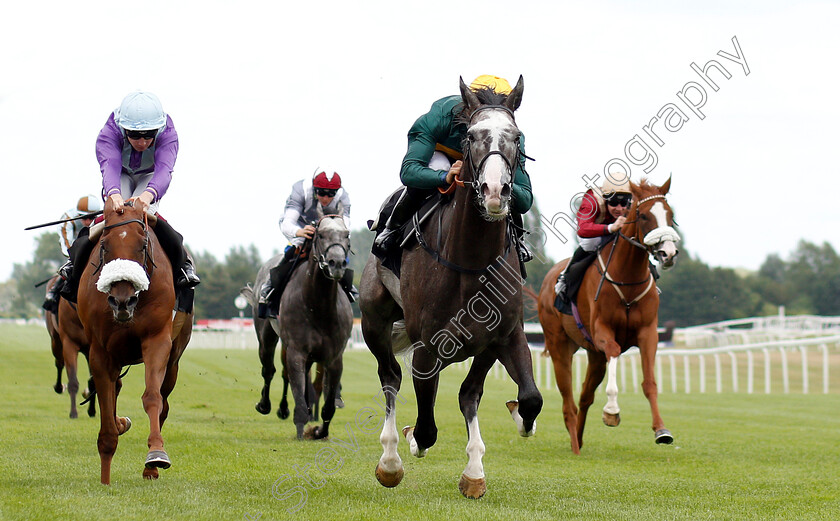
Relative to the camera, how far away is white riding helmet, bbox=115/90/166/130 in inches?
288

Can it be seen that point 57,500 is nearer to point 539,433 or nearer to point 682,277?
point 539,433

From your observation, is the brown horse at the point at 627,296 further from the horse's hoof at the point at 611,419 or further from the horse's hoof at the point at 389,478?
the horse's hoof at the point at 389,478

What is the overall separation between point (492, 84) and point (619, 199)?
5.57 metres

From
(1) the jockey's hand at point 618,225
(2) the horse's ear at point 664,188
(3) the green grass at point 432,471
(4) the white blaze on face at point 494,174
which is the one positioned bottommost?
(3) the green grass at point 432,471

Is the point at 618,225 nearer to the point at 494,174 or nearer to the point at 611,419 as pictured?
the point at 611,419

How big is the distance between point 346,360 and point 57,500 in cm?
3081

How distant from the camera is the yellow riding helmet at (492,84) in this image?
6.07m

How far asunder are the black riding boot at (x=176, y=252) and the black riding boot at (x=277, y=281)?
3807mm

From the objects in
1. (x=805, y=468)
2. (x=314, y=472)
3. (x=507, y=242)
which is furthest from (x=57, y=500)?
(x=805, y=468)

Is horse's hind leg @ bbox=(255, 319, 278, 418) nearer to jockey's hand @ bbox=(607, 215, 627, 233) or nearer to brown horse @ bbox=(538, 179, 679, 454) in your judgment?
brown horse @ bbox=(538, 179, 679, 454)

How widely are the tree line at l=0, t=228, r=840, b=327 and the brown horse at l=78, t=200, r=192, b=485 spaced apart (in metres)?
57.4

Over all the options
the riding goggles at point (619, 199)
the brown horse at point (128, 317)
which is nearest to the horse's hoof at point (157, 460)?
the brown horse at point (128, 317)

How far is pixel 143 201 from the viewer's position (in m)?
6.99

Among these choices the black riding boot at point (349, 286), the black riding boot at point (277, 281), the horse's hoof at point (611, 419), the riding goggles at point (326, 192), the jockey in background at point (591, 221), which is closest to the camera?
the horse's hoof at point (611, 419)
